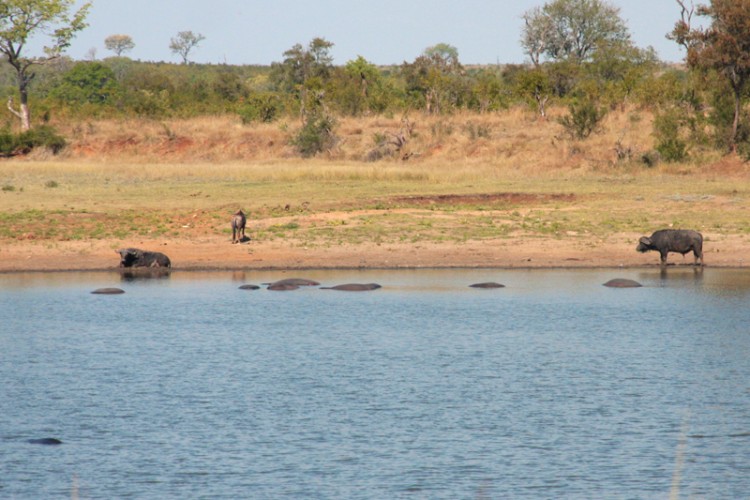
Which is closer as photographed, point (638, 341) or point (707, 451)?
point (707, 451)

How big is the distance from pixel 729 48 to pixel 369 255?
18.5 m

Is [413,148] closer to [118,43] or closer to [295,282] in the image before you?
[295,282]

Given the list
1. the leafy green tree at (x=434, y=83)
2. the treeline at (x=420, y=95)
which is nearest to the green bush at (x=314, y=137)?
the treeline at (x=420, y=95)

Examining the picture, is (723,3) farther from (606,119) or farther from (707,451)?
(707,451)

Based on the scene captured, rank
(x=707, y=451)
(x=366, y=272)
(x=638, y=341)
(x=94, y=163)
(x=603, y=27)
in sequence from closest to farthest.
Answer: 1. (x=707, y=451)
2. (x=638, y=341)
3. (x=366, y=272)
4. (x=94, y=163)
5. (x=603, y=27)

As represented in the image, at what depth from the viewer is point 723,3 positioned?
38031mm

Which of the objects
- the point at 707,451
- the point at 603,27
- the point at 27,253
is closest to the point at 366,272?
the point at 27,253

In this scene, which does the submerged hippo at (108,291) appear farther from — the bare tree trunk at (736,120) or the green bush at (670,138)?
the bare tree trunk at (736,120)

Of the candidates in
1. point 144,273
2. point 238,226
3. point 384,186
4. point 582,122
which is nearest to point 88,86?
point 582,122

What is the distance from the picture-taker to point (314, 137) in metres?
45.0

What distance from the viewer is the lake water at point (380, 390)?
32.7ft

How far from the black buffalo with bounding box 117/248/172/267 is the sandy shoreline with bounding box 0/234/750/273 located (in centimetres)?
36

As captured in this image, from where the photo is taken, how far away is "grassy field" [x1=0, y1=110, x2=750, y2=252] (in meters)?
27.1

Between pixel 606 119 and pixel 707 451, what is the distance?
35.2 meters
